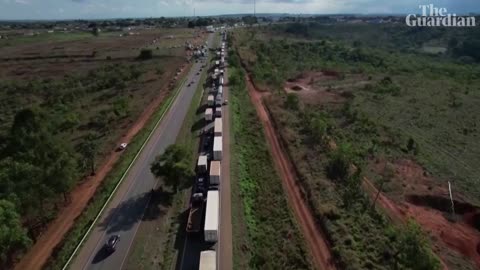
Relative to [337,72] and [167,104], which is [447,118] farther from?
[167,104]

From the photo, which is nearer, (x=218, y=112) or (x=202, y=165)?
(x=202, y=165)

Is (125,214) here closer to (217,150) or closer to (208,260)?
(208,260)

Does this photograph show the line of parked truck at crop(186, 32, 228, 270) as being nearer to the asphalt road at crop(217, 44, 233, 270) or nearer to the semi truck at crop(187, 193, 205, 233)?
the semi truck at crop(187, 193, 205, 233)

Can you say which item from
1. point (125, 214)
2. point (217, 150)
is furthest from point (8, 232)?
point (217, 150)

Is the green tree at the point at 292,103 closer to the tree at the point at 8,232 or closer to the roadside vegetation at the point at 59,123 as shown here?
the roadside vegetation at the point at 59,123

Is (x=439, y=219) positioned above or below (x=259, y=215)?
below

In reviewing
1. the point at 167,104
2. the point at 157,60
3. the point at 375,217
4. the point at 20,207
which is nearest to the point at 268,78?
the point at 167,104

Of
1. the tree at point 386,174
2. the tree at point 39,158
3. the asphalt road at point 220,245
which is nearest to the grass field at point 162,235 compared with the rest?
the asphalt road at point 220,245
